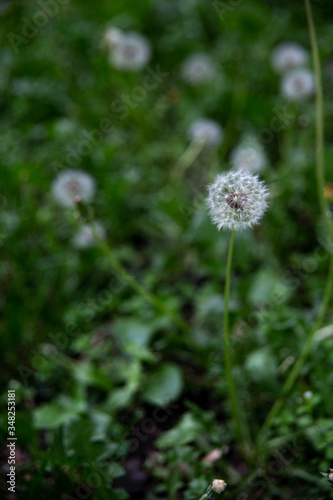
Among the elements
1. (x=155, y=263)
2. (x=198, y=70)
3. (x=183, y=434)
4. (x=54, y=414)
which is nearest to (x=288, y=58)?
(x=198, y=70)

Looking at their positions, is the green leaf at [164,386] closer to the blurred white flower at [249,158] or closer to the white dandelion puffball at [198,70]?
the blurred white flower at [249,158]

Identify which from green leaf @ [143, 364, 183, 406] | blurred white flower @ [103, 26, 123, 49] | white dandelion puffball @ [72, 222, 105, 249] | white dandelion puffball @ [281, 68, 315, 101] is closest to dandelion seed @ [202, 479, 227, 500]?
green leaf @ [143, 364, 183, 406]

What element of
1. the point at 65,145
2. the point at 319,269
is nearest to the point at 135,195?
the point at 65,145

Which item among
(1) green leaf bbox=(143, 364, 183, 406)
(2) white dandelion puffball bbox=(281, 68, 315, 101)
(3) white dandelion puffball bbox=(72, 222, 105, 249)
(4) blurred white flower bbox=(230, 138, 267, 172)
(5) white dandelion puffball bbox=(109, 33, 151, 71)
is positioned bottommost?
(1) green leaf bbox=(143, 364, 183, 406)

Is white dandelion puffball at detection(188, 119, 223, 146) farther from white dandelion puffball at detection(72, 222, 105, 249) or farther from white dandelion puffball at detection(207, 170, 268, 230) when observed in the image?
white dandelion puffball at detection(207, 170, 268, 230)

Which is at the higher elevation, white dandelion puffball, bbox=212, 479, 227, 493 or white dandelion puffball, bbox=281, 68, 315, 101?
white dandelion puffball, bbox=281, 68, 315, 101

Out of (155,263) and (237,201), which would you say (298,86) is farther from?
(237,201)

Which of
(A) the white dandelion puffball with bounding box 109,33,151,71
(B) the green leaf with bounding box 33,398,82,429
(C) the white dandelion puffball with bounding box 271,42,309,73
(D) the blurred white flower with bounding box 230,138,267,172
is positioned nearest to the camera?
(B) the green leaf with bounding box 33,398,82,429
